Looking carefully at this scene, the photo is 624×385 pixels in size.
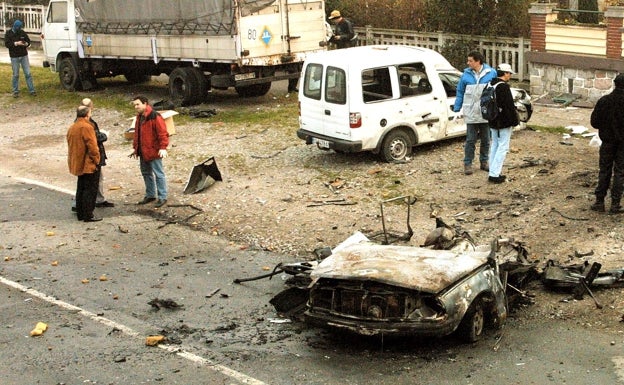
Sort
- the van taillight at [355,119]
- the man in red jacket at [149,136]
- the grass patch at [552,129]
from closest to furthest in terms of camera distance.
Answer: the man in red jacket at [149,136]
the van taillight at [355,119]
the grass patch at [552,129]

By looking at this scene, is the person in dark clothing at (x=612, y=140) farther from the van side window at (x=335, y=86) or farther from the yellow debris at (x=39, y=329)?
the yellow debris at (x=39, y=329)

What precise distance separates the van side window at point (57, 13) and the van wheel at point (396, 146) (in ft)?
42.8

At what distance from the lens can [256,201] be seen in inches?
556

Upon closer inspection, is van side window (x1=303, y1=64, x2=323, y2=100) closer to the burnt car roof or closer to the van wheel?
the van wheel

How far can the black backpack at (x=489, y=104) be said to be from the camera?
13.4m

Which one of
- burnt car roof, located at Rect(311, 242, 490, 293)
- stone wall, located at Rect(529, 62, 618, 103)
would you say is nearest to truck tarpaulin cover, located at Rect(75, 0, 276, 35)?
stone wall, located at Rect(529, 62, 618, 103)

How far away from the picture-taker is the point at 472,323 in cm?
855

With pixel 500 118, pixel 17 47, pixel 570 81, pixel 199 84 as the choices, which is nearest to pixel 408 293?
pixel 500 118

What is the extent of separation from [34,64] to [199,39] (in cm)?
1194

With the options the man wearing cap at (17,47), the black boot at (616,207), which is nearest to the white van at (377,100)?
the black boot at (616,207)

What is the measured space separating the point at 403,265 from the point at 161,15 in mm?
15075

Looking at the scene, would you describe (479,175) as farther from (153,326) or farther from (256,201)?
(153,326)

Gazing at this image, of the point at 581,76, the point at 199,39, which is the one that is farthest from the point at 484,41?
the point at 199,39

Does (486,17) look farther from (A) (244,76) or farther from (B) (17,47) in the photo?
(B) (17,47)
